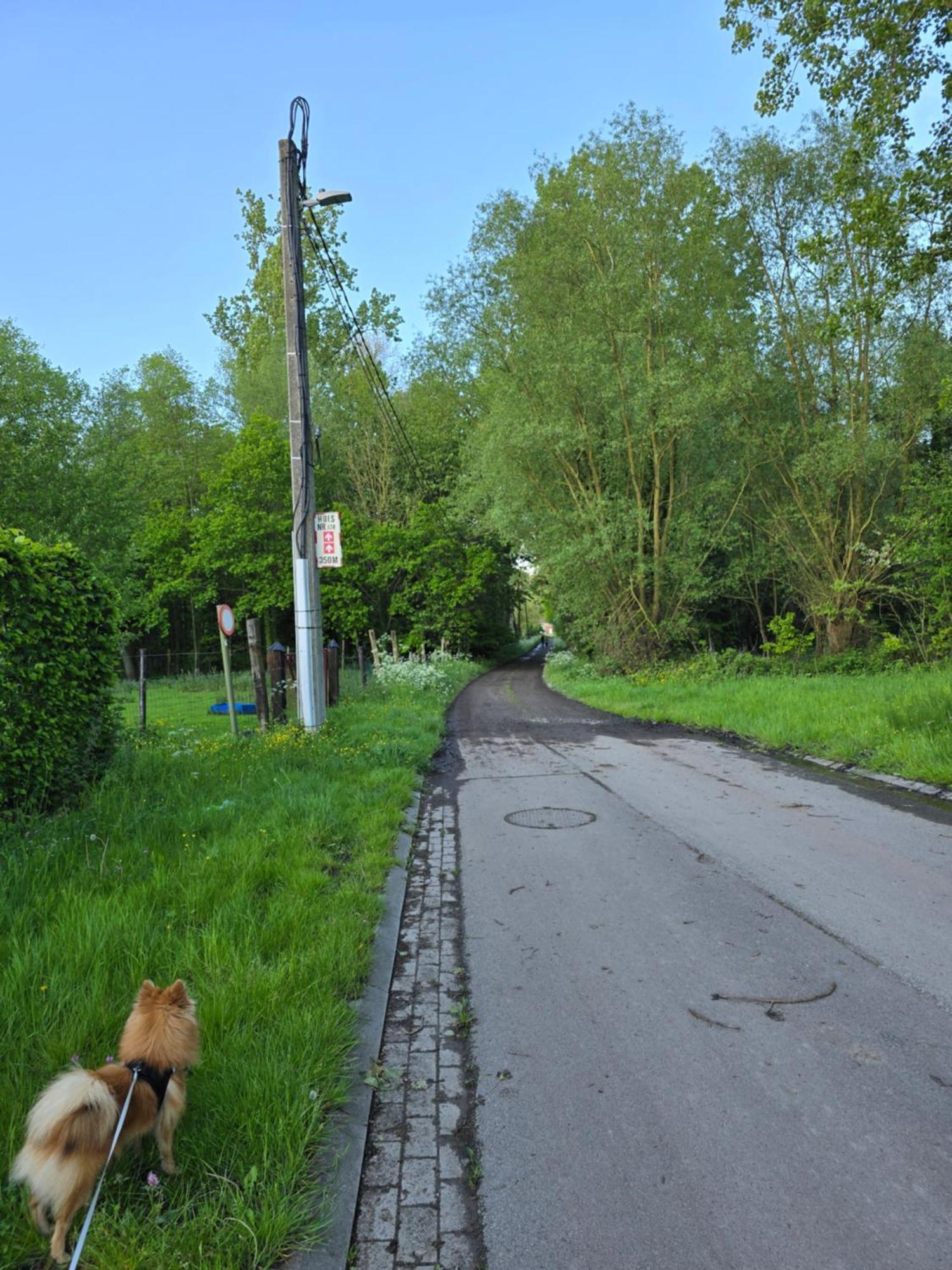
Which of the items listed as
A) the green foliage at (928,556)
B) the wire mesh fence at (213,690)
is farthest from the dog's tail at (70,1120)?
the green foliage at (928,556)

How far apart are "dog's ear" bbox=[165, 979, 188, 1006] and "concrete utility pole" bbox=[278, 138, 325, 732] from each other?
7.62 meters

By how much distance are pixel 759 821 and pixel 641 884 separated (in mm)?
2014

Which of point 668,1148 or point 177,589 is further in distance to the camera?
point 177,589

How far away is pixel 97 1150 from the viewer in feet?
6.30

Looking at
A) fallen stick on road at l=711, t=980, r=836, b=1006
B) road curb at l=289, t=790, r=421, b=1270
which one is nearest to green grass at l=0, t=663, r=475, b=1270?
road curb at l=289, t=790, r=421, b=1270

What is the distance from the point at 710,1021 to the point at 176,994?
7.18ft

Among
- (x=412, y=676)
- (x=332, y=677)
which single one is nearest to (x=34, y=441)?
(x=412, y=676)

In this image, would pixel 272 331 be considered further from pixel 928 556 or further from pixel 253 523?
pixel 928 556

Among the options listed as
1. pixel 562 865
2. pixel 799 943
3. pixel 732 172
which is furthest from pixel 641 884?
pixel 732 172

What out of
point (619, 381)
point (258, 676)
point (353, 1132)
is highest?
point (619, 381)

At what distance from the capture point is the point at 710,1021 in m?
3.20

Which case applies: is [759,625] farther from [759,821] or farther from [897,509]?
[759,821]

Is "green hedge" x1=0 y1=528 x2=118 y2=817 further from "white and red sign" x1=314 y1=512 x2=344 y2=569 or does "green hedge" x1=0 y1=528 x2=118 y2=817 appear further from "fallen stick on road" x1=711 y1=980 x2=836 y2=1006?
"fallen stick on road" x1=711 y1=980 x2=836 y2=1006

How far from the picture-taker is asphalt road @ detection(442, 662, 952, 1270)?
2.10 meters
